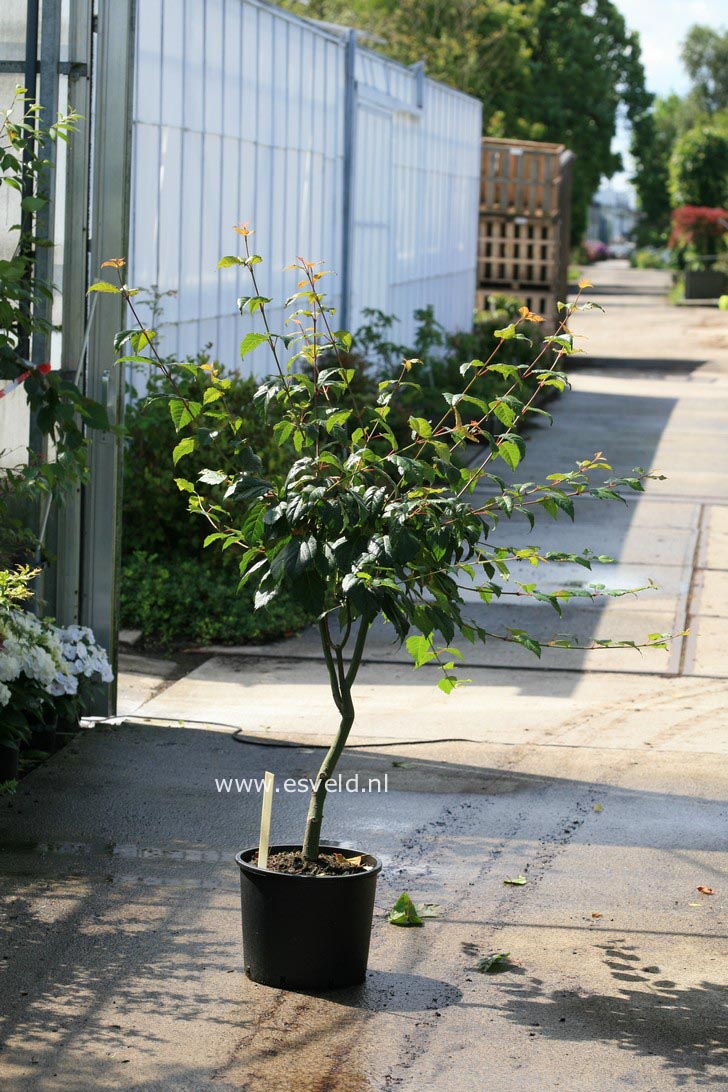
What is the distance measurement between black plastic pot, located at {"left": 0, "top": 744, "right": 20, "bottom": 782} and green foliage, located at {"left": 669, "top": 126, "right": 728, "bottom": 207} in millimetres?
43427

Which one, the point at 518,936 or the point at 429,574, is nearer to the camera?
the point at 429,574

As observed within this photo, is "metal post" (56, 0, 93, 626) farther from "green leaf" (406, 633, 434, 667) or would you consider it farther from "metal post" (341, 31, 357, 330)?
"metal post" (341, 31, 357, 330)

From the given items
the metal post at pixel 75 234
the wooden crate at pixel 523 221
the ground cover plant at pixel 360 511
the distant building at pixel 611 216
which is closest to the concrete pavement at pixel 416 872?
the ground cover plant at pixel 360 511

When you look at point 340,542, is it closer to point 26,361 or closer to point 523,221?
point 26,361

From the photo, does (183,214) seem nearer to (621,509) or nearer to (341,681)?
(621,509)

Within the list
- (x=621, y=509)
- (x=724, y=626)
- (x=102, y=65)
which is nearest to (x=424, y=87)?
(x=621, y=509)

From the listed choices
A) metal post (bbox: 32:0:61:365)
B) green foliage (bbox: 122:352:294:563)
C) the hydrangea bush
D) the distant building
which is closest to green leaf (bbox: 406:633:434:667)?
the hydrangea bush

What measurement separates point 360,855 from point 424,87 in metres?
15.3

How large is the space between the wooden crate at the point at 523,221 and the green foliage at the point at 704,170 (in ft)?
73.4

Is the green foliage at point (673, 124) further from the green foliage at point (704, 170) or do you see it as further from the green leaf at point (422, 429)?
the green leaf at point (422, 429)

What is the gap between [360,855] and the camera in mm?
4145

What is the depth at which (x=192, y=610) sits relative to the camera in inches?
326

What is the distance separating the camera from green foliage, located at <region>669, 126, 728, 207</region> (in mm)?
45750

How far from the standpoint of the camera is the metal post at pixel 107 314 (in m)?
6.07
